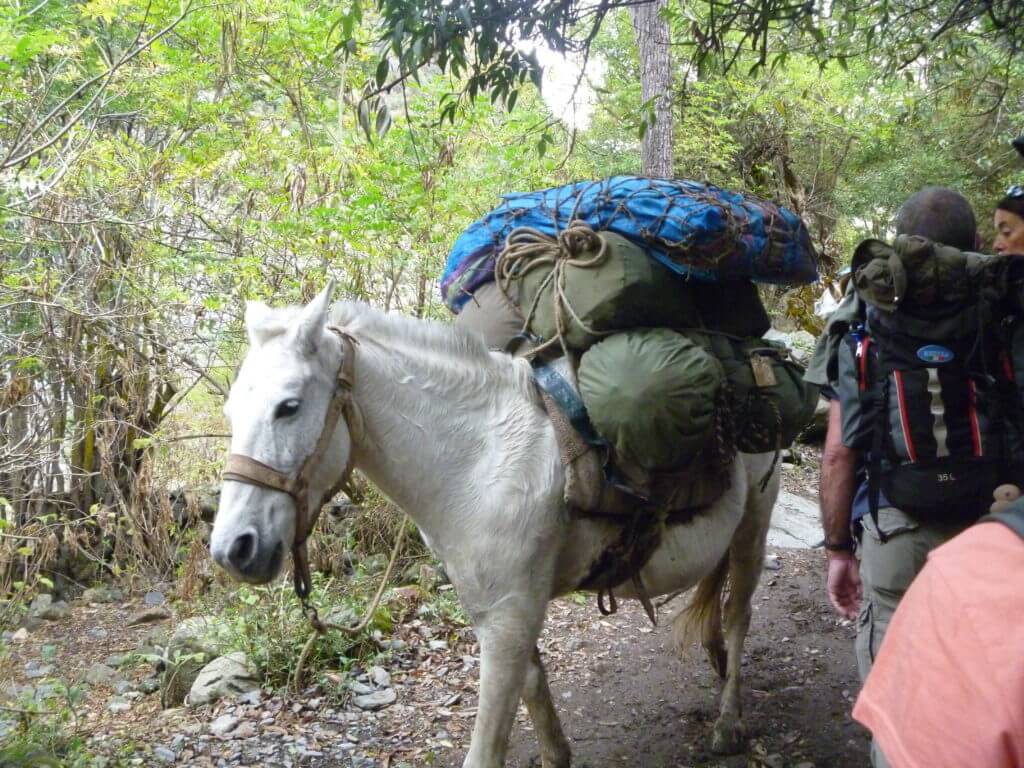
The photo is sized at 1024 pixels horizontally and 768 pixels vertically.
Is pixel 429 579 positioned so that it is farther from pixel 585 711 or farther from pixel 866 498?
pixel 866 498

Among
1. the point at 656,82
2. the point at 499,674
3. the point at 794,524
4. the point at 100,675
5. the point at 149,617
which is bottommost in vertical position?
the point at 149,617

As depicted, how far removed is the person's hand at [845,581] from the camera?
3041 millimetres

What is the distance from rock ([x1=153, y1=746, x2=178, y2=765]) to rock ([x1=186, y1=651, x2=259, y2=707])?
0.57 m

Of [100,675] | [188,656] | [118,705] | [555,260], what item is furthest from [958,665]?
[100,675]

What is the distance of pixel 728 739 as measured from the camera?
153 inches

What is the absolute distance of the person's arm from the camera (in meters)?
2.91

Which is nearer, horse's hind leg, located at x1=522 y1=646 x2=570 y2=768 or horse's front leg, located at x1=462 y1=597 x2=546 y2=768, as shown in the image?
horse's front leg, located at x1=462 y1=597 x2=546 y2=768

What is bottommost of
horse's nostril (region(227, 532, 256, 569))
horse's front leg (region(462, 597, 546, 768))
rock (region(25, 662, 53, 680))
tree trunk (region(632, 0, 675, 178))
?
rock (region(25, 662, 53, 680))

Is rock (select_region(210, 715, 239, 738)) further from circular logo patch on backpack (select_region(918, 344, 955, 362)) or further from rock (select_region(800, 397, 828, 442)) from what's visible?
rock (select_region(800, 397, 828, 442))

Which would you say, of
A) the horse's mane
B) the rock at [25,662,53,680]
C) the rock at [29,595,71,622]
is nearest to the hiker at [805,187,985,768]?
the horse's mane

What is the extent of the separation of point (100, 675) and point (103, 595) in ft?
8.78

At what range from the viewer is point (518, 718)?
4426mm

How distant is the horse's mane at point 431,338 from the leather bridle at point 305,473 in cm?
14

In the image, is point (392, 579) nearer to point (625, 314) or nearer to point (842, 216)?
point (625, 314)
